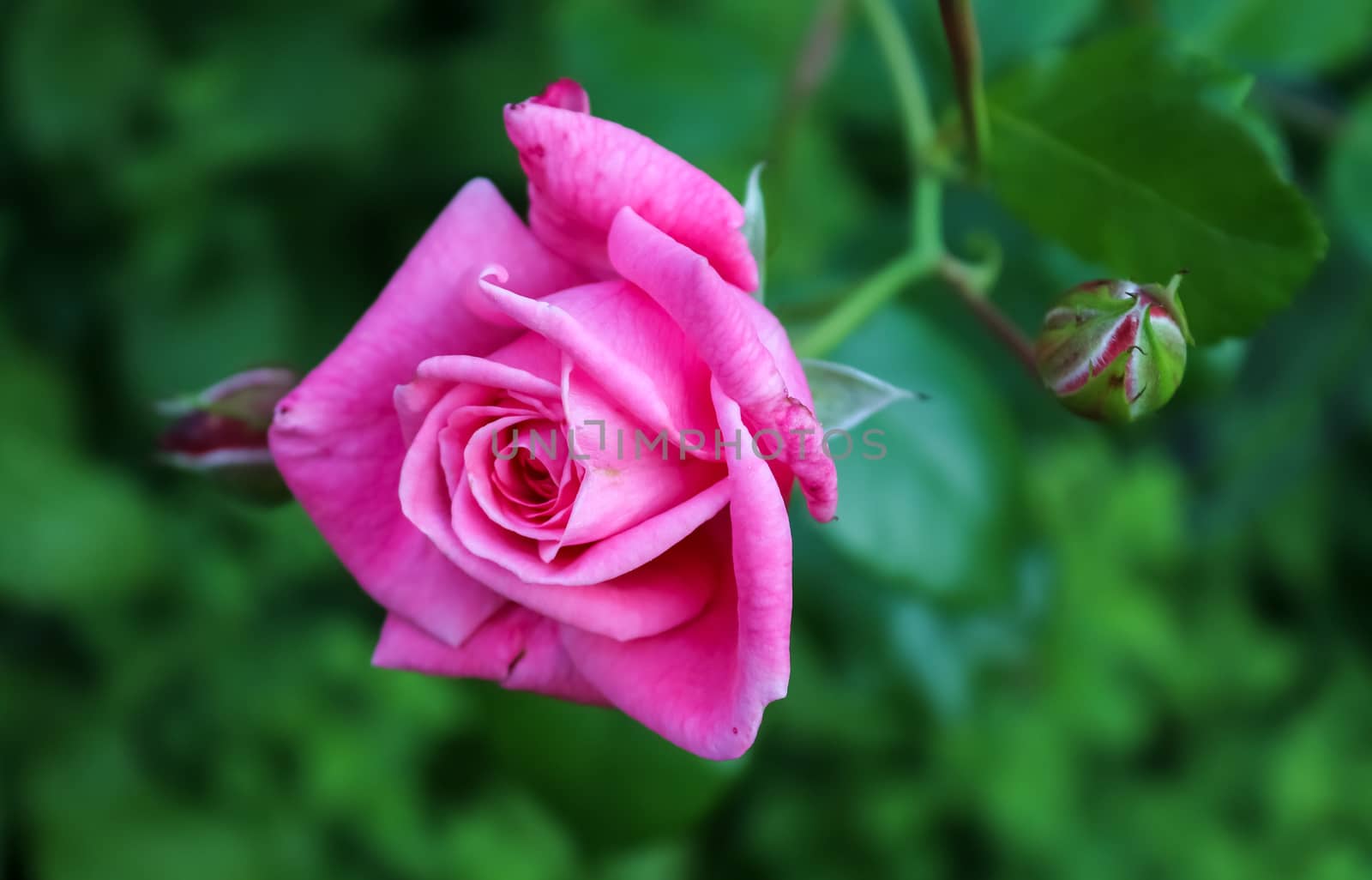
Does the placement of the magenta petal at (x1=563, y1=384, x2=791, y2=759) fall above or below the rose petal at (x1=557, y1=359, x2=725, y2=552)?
below

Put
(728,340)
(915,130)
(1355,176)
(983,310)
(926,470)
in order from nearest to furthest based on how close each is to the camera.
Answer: (728,340) → (983,310) → (915,130) → (926,470) → (1355,176)

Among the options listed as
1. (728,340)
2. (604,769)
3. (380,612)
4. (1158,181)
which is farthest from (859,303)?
(380,612)

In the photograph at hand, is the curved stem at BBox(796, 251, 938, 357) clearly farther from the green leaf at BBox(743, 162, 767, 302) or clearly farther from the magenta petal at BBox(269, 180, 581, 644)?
the magenta petal at BBox(269, 180, 581, 644)

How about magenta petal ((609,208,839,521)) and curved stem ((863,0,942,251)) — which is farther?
curved stem ((863,0,942,251))

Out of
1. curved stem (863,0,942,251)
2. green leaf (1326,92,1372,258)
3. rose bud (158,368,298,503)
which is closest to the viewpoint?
rose bud (158,368,298,503)

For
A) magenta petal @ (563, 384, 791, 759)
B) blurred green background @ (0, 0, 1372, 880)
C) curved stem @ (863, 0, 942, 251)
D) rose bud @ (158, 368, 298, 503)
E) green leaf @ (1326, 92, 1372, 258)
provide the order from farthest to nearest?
blurred green background @ (0, 0, 1372, 880) → green leaf @ (1326, 92, 1372, 258) → curved stem @ (863, 0, 942, 251) → rose bud @ (158, 368, 298, 503) → magenta petal @ (563, 384, 791, 759)

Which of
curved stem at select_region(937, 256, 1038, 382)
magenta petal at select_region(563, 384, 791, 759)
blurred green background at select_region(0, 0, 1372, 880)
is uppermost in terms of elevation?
magenta petal at select_region(563, 384, 791, 759)

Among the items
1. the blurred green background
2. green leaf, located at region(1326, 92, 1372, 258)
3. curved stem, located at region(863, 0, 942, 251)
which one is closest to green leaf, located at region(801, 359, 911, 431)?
curved stem, located at region(863, 0, 942, 251)

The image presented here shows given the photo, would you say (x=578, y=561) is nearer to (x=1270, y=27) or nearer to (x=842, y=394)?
(x=842, y=394)
